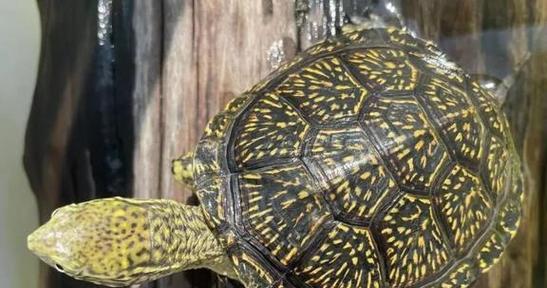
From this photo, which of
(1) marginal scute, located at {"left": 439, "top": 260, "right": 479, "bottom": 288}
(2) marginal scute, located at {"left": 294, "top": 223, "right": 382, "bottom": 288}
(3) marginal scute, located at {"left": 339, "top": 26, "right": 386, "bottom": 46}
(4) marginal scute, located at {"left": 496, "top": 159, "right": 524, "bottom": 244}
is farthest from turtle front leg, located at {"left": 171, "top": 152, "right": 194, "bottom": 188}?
(4) marginal scute, located at {"left": 496, "top": 159, "right": 524, "bottom": 244}

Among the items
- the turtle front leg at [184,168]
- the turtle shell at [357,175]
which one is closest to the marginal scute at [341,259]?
the turtle shell at [357,175]

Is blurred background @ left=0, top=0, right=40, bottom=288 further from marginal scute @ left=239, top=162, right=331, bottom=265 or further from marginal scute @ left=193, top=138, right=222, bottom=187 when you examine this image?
marginal scute @ left=239, top=162, right=331, bottom=265

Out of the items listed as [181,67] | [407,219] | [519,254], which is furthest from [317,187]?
[519,254]

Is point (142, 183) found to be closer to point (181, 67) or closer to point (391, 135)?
point (181, 67)

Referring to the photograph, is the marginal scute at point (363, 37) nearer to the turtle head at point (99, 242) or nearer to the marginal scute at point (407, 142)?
the marginal scute at point (407, 142)

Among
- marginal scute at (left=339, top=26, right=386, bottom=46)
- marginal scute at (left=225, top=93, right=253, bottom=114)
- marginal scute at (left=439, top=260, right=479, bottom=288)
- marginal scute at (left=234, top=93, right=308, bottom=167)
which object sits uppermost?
marginal scute at (left=339, top=26, right=386, bottom=46)

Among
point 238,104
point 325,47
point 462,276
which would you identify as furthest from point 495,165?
point 238,104

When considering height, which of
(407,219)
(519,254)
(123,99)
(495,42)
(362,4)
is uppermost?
(362,4)
